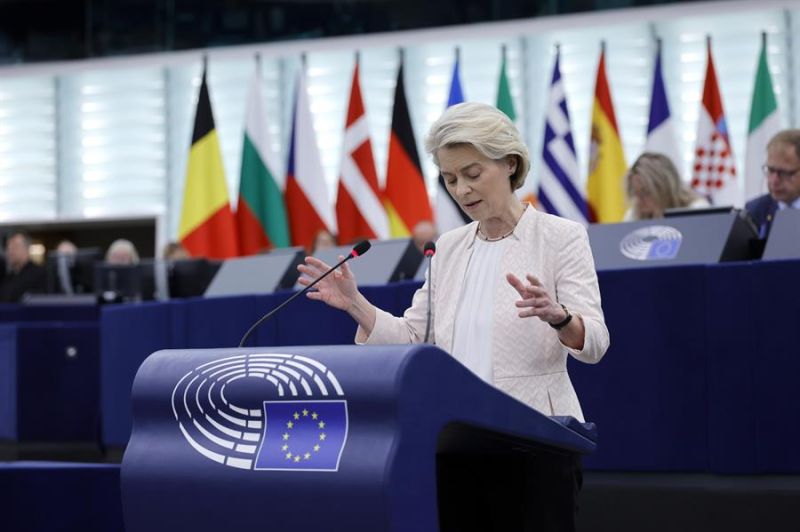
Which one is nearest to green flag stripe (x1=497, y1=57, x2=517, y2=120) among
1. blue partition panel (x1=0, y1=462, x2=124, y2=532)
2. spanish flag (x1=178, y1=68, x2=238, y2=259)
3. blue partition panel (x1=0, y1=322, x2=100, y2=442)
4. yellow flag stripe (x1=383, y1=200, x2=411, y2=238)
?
yellow flag stripe (x1=383, y1=200, x2=411, y2=238)

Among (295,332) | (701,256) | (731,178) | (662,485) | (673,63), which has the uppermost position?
(673,63)

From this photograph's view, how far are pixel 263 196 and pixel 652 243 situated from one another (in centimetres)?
615

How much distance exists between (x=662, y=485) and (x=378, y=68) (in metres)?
8.96

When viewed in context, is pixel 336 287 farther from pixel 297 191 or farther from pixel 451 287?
pixel 297 191

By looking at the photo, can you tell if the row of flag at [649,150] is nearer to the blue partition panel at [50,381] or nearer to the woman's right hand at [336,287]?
the blue partition panel at [50,381]

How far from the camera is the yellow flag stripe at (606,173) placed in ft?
30.2

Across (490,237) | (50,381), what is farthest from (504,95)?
(490,237)

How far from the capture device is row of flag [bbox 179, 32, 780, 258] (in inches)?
364

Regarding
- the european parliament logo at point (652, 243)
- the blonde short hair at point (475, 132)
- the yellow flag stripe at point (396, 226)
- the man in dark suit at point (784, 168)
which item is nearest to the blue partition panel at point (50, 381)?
the yellow flag stripe at point (396, 226)

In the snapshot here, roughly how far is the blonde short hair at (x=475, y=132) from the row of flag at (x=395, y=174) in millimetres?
7055

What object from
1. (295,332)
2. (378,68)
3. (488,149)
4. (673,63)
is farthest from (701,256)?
(378,68)

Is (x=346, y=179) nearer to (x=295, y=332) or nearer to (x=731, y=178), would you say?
(x=731, y=178)

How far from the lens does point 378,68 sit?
40.9 ft

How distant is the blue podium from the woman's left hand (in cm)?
19
